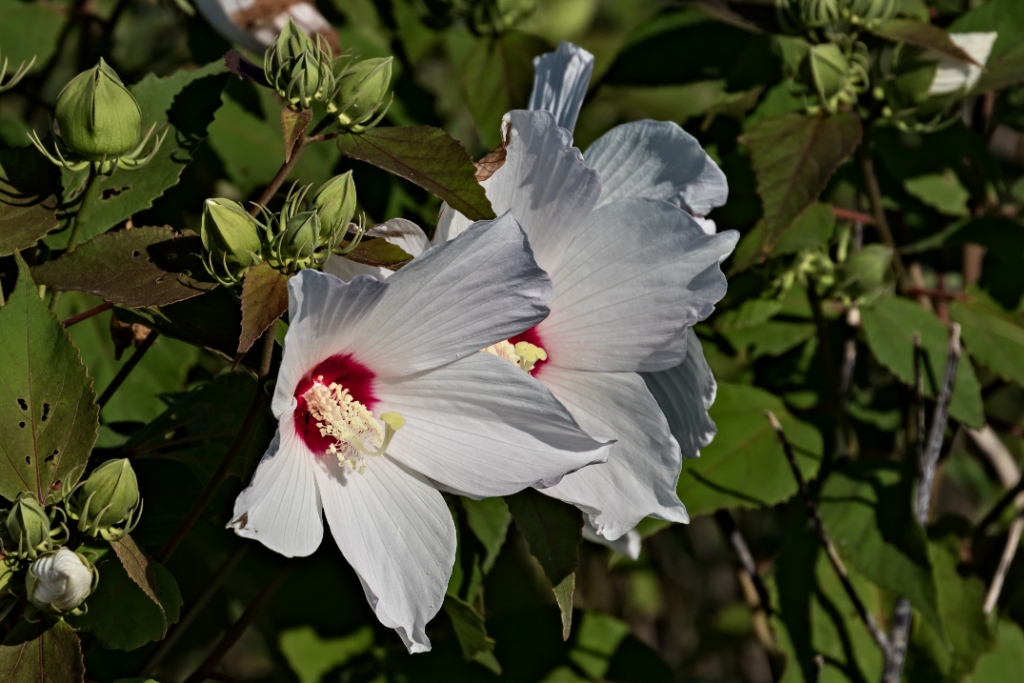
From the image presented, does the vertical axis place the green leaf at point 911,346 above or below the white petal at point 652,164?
below

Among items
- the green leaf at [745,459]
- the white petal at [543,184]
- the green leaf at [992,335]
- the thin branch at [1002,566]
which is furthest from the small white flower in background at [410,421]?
the thin branch at [1002,566]

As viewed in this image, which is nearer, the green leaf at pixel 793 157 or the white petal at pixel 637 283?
the white petal at pixel 637 283

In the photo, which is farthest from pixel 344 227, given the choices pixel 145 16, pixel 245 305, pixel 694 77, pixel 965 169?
pixel 145 16

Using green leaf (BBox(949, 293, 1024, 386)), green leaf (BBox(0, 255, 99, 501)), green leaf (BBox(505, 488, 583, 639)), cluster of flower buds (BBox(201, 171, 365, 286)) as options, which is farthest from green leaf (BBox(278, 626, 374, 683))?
green leaf (BBox(949, 293, 1024, 386))

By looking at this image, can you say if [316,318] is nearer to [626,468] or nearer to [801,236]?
[626,468]

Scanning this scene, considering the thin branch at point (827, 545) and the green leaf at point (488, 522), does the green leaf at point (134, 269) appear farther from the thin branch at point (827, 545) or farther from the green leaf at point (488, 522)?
the thin branch at point (827, 545)

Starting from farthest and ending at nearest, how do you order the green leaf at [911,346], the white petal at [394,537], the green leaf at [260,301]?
1. the green leaf at [911,346]
2. the white petal at [394,537]
3. the green leaf at [260,301]

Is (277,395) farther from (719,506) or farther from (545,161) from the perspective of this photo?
(719,506)
